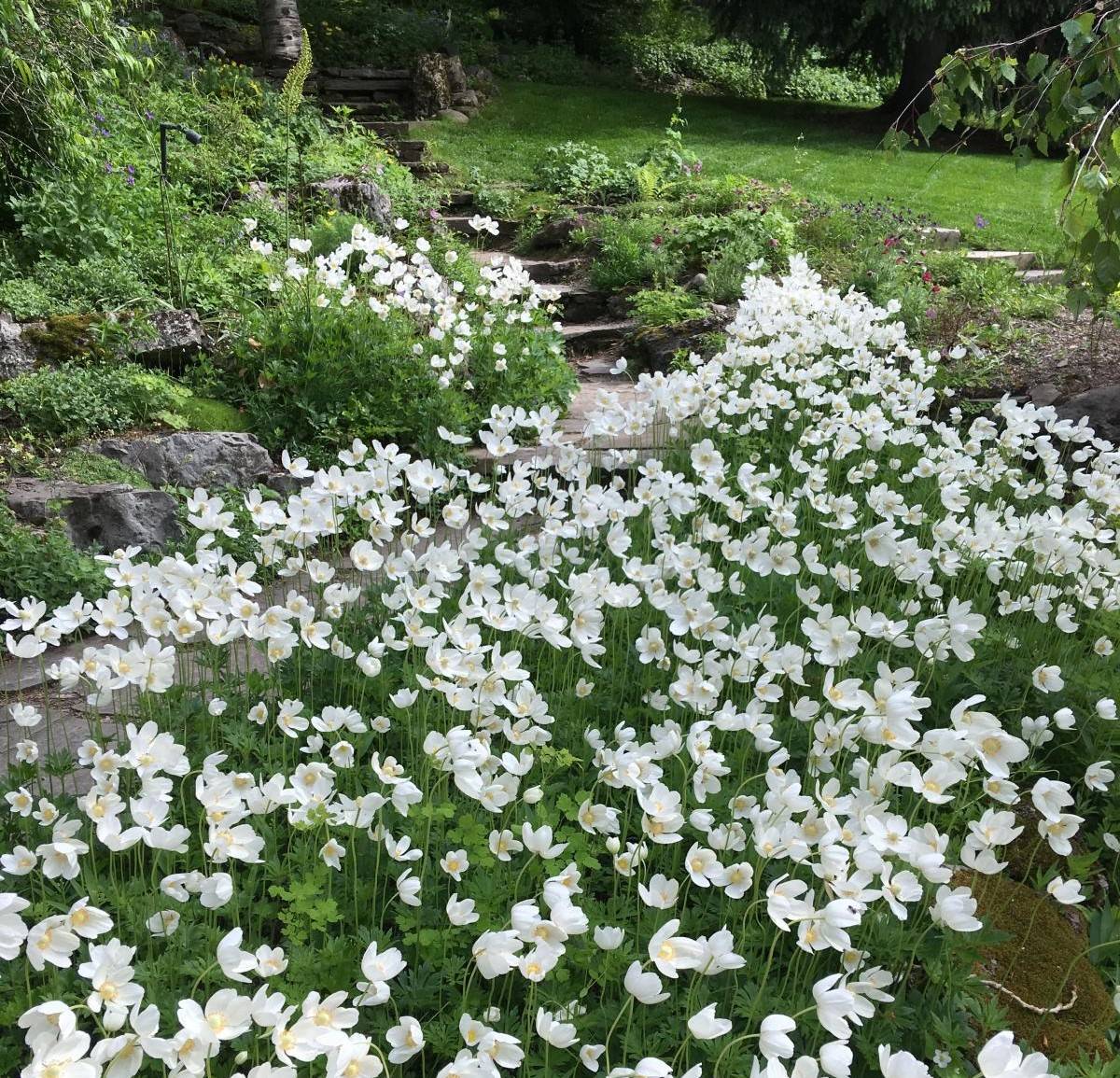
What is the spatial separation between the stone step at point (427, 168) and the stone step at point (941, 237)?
596 centimetres

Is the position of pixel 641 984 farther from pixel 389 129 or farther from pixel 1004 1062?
pixel 389 129

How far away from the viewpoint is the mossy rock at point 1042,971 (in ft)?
7.70

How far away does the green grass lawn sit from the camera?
12195mm

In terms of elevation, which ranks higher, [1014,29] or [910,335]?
[1014,29]

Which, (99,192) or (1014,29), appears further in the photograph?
(1014,29)

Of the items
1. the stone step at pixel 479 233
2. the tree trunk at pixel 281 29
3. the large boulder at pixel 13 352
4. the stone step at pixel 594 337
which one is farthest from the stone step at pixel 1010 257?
the tree trunk at pixel 281 29

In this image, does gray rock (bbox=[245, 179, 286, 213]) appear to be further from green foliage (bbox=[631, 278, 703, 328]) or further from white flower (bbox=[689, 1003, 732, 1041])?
white flower (bbox=[689, 1003, 732, 1041])

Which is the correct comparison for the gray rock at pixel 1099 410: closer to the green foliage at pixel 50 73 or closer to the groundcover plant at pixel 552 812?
the groundcover plant at pixel 552 812

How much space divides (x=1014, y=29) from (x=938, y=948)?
17.3 m

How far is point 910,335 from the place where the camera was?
7.59 meters

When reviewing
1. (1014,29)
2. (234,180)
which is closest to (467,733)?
(234,180)

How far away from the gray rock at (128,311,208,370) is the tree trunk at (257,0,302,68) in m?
9.16

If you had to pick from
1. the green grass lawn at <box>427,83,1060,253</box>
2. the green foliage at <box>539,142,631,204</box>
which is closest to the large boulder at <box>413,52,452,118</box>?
the green grass lawn at <box>427,83,1060,253</box>

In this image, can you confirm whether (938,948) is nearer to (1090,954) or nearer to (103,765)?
(1090,954)
